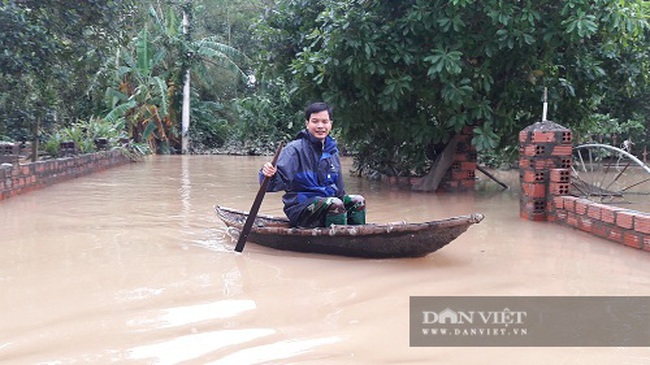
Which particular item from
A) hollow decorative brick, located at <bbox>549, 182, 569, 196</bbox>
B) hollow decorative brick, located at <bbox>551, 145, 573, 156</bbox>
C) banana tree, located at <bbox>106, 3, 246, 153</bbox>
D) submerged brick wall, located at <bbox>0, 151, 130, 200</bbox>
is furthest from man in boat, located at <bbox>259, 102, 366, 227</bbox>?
banana tree, located at <bbox>106, 3, 246, 153</bbox>

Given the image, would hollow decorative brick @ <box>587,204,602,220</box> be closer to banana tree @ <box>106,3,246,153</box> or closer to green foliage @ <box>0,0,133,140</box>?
green foliage @ <box>0,0,133,140</box>

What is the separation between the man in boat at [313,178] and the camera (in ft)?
16.4

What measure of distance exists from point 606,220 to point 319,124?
2907mm

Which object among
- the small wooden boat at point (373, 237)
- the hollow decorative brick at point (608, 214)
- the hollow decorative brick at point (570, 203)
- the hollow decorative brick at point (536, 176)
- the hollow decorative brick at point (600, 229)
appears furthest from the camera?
the hollow decorative brick at point (536, 176)

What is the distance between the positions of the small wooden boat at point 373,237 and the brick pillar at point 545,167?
8.69 feet

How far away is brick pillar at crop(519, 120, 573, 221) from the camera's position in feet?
22.1

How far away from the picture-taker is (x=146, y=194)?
31.6 feet

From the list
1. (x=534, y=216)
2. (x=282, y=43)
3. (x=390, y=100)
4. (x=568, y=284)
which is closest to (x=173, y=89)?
(x=282, y=43)

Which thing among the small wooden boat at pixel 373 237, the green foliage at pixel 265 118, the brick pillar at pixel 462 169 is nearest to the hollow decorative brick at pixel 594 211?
the small wooden boat at pixel 373 237

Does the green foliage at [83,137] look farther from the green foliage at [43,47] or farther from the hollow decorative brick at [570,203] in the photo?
the hollow decorative brick at [570,203]

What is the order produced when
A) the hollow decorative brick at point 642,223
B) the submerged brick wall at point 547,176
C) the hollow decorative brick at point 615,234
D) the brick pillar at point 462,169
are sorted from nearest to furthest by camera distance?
the hollow decorative brick at point 642,223 → the hollow decorative brick at point 615,234 → the submerged brick wall at point 547,176 → the brick pillar at point 462,169

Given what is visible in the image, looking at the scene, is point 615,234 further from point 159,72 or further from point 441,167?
point 159,72

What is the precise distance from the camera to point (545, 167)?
6844 mm

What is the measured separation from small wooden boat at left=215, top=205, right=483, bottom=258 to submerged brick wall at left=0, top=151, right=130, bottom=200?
17.0 ft
